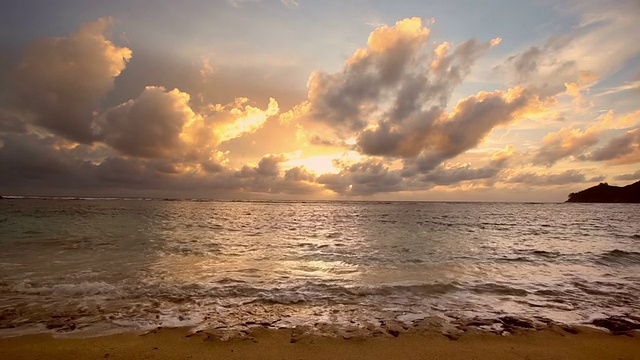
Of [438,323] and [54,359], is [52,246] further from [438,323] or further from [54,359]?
[438,323]

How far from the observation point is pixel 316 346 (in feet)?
18.4

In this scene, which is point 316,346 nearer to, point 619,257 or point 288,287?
point 288,287

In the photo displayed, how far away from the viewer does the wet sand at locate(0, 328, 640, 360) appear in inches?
207

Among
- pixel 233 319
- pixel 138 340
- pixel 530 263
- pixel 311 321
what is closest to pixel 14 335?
pixel 138 340

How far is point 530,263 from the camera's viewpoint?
15305 millimetres

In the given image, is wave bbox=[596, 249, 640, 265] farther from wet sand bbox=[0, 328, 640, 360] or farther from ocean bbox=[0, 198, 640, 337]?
wet sand bbox=[0, 328, 640, 360]

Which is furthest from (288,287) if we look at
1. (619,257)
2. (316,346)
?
(619,257)

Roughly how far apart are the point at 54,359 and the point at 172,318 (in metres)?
2.27

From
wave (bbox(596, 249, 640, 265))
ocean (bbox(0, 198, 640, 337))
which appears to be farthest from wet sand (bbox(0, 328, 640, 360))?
wave (bbox(596, 249, 640, 265))

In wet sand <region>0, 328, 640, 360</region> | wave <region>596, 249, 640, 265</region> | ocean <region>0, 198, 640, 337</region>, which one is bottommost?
wave <region>596, 249, 640, 265</region>

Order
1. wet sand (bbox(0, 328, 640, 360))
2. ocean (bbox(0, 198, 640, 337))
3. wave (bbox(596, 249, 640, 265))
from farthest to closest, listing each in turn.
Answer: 1. wave (bbox(596, 249, 640, 265))
2. ocean (bbox(0, 198, 640, 337))
3. wet sand (bbox(0, 328, 640, 360))

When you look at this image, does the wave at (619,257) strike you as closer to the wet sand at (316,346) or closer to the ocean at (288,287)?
the ocean at (288,287)

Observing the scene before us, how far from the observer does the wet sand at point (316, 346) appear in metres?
5.25

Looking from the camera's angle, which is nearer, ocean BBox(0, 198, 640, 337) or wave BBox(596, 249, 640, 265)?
ocean BBox(0, 198, 640, 337)
